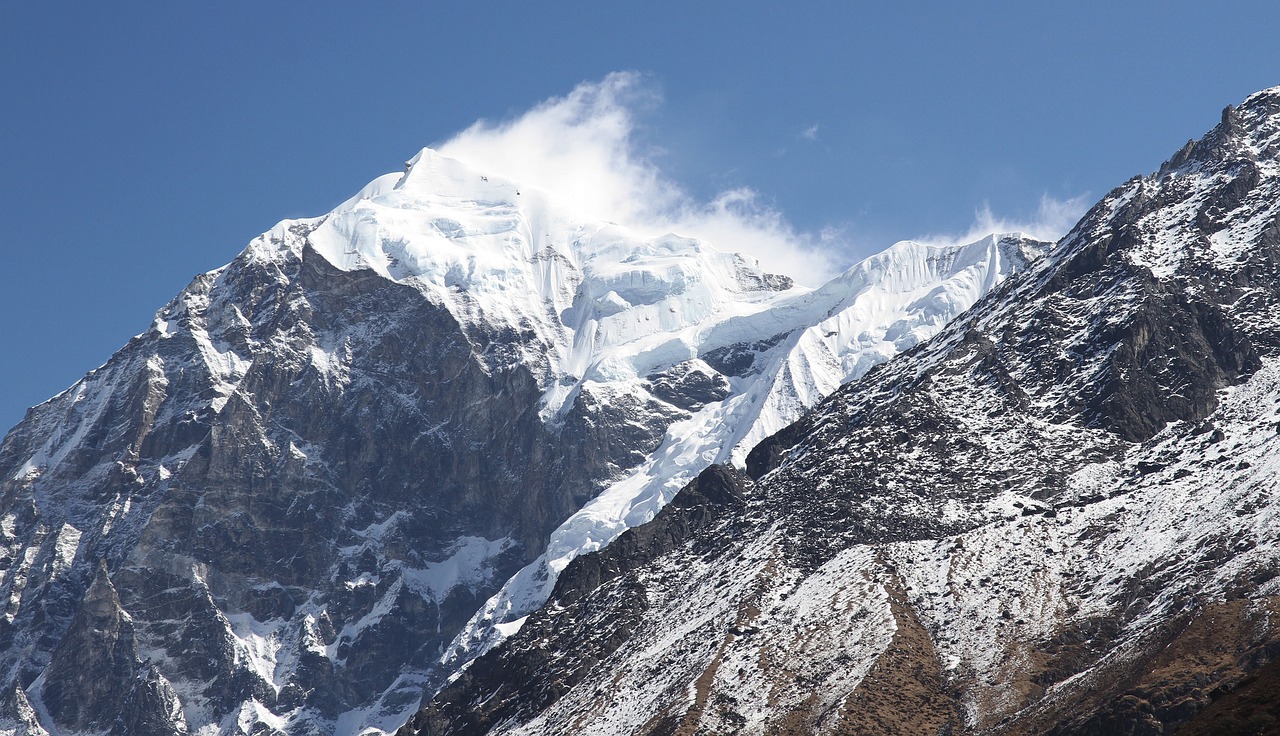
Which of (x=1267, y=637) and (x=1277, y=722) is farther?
(x=1267, y=637)

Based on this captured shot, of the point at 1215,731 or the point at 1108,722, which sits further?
the point at 1108,722

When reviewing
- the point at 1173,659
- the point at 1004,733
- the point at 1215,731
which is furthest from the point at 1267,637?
the point at 1215,731

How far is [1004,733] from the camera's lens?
652 feet

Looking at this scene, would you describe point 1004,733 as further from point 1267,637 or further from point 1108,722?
point 1267,637

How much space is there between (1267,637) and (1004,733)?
26420mm

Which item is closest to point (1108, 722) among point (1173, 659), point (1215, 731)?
point (1173, 659)

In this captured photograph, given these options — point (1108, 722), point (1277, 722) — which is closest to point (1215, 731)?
point (1277, 722)

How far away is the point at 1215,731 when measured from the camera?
12825cm

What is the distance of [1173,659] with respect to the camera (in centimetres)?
19562

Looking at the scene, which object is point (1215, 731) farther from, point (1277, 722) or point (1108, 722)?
point (1108, 722)

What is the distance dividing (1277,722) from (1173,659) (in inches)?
2785

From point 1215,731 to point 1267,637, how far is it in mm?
68001

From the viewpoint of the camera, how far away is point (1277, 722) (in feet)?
414

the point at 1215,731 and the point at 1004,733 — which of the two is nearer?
the point at 1215,731
